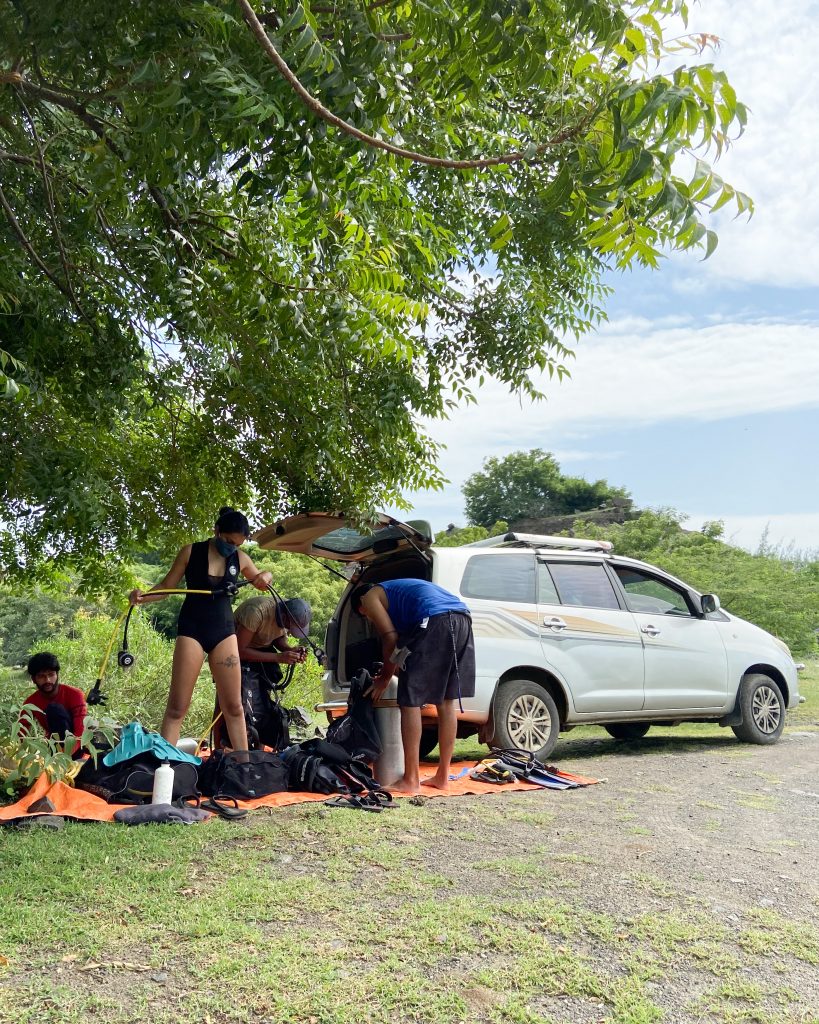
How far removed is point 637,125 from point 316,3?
6.06 ft

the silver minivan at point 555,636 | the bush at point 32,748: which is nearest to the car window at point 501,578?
the silver minivan at point 555,636

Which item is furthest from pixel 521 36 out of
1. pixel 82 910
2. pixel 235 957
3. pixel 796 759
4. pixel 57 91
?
pixel 796 759

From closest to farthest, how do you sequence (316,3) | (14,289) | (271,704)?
1. (316,3)
2. (14,289)
3. (271,704)

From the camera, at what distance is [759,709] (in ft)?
30.6

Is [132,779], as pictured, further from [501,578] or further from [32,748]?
[501,578]

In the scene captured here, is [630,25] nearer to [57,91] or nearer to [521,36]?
[521,36]

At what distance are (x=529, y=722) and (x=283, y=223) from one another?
446 cm

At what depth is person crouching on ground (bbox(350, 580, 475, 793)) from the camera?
6281mm

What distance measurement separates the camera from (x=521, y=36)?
3449 mm

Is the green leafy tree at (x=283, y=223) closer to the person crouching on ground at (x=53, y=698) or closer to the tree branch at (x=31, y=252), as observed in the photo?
the tree branch at (x=31, y=252)

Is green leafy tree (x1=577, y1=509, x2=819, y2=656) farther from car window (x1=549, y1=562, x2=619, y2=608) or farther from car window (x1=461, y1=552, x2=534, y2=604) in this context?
car window (x1=461, y1=552, x2=534, y2=604)

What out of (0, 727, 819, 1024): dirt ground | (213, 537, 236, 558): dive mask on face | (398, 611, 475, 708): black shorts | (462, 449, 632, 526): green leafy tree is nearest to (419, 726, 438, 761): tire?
(398, 611, 475, 708): black shorts

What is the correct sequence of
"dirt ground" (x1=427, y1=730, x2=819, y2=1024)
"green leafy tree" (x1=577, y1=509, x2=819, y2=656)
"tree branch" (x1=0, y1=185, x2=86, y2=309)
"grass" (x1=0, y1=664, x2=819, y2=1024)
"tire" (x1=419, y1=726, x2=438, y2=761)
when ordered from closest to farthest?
"grass" (x1=0, y1=664, x2=819, y2=1024)
"dirt ground" (x1=427, y1=730, x2=819, y2=1024)
"tree branch" (x1=0, y1=185, x2=86, y2=309)
"tire" (x1=419, y1=726, x2=438, y2=761)
"green leafy tree" (x1=577, y1=509, x2=819, y2=656)

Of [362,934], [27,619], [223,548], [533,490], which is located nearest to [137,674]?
[223,548]
